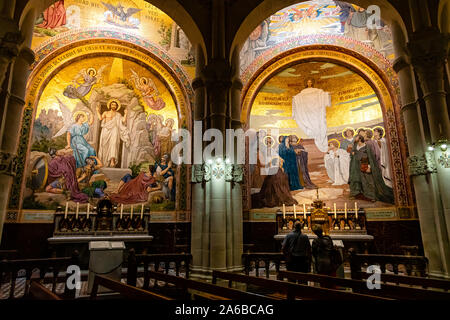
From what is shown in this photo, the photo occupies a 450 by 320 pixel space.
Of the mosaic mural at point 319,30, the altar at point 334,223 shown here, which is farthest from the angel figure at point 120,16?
the altar at point 334,223

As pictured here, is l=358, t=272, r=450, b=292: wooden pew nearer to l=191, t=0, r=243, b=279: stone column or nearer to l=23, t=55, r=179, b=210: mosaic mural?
l=191, t=0, r=243, b=279: stone column

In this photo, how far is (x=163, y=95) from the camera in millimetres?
13844

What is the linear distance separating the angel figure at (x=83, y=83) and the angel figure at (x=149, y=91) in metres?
1.52

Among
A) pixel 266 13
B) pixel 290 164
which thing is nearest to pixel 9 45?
pixel 266 13

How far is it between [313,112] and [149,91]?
25.6 ft

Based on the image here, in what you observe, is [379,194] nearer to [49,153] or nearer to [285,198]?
[285,198]

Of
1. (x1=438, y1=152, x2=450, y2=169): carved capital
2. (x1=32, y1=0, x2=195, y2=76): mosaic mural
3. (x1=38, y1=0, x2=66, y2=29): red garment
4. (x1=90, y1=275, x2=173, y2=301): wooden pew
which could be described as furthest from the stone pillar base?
(x1=38, y1=0, x2=66, y2=29): red garment

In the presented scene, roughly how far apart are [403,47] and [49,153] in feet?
41.5

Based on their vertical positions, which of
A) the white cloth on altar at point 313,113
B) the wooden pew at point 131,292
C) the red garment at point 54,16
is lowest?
the wooden pew at point 131,292

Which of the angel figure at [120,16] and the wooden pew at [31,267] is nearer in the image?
the wooden pew at [31,267]

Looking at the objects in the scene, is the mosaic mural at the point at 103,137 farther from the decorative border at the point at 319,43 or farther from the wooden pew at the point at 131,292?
the wooden pew at the point at 131,292

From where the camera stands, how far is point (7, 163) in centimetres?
643

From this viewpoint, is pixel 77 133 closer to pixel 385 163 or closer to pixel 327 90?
pixel 327 90

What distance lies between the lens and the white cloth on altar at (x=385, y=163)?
1205cm
